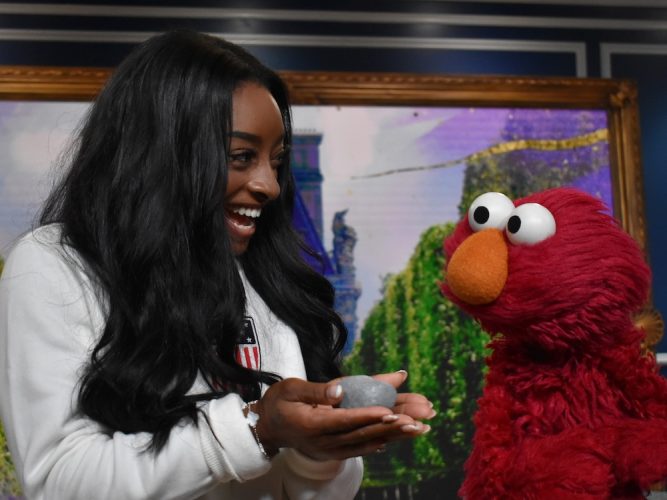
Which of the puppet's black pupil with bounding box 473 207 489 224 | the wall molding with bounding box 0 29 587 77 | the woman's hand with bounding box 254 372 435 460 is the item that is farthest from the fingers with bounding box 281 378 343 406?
the wall molding with bounding box 0 29 587 77

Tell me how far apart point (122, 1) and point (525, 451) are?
2015 millimetres

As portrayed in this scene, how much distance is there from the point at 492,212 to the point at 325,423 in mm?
543

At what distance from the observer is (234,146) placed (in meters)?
0.98

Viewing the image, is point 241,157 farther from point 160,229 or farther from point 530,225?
point 530,225

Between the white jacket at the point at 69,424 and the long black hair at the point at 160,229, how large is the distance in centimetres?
2

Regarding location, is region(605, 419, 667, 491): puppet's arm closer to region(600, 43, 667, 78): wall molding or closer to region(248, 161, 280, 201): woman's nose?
region(248, 161, 280, 201): woman's nose

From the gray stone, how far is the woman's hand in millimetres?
31

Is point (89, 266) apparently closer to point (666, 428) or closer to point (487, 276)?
point (487, 276)

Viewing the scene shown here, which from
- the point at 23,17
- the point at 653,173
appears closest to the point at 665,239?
the point at 653,173

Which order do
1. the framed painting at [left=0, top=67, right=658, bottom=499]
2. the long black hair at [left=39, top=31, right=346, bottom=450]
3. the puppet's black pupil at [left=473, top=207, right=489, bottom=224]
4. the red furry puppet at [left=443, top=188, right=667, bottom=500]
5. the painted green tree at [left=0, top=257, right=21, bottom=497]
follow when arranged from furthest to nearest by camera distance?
1. the framed painting at [left=0, top=67, right=658, bottom=499]
2. the painted green tree at [left=0, top=257, right=21, bottom=497]
3. the puppet's black pupil at [left=473, top=207, right=489, bottom=224]
4. the red furry puppet at [left=443, top=188, right=667, bottom=500]
5. the long black hair at [left=39, top=31, right=346, bottom=450]

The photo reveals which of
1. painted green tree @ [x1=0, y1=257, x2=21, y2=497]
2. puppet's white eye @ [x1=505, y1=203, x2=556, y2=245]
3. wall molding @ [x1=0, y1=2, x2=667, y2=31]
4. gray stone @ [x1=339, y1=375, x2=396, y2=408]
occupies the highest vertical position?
wall molding @ [x1=0, y1=2, x2=667, y2=31]

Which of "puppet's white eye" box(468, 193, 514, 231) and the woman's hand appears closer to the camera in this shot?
the woman's hand

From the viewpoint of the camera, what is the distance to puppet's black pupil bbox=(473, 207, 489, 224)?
1.20m

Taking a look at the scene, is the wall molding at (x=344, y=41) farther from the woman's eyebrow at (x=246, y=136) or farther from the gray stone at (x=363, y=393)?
the gray stone at (x=363, y=393)
